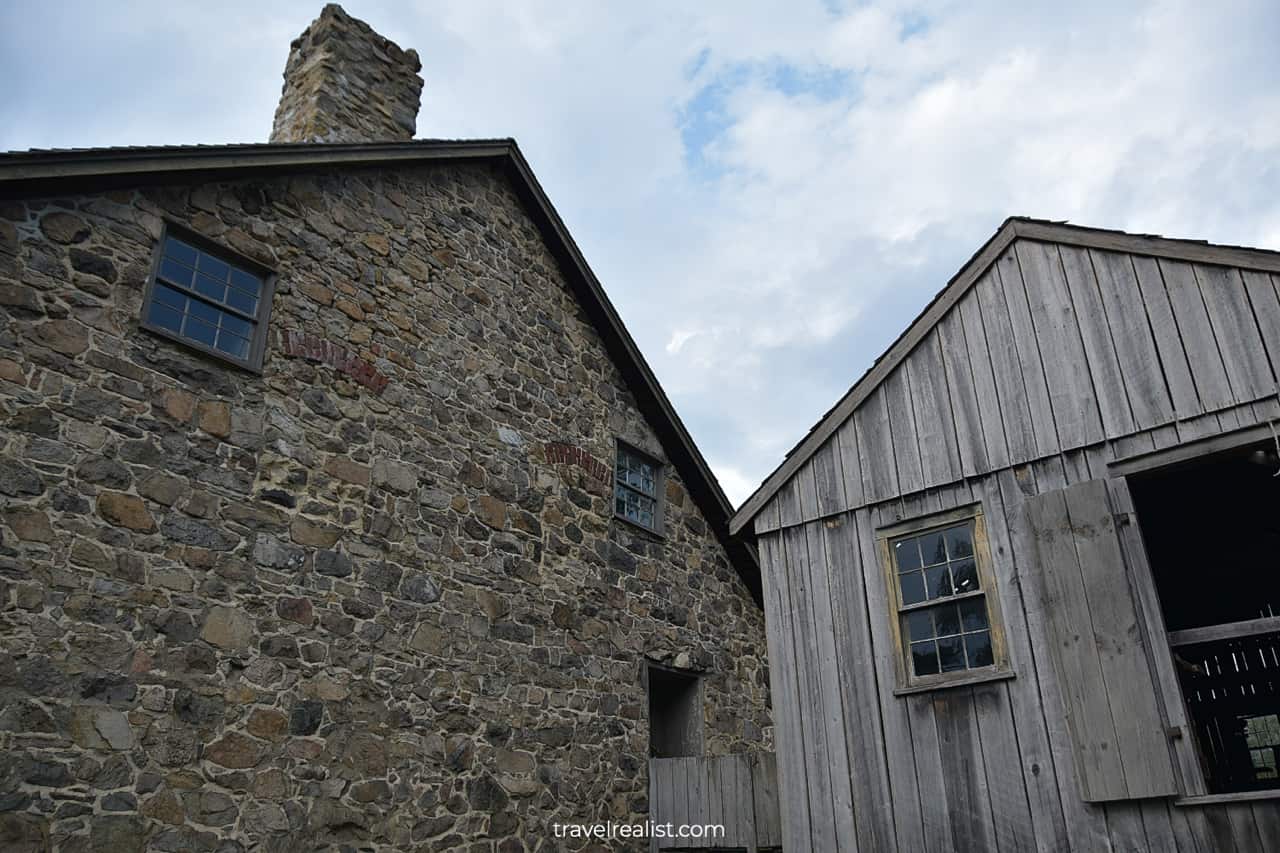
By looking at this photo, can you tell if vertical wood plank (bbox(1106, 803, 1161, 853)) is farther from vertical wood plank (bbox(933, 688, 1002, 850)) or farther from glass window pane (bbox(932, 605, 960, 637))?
glass window pane (bbox(932, 605, 960, 637))

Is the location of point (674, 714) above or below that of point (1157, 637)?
above

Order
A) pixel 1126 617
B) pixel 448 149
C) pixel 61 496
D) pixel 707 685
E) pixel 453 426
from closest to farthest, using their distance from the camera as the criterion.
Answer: pixel 1126 617 < pixel 61 496 < pixel 453 426 < pixel 448 149 < pixel 707 685

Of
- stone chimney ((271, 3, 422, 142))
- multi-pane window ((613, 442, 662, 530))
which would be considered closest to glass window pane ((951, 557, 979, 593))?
multi-pane window ((613, 442, 662, 530))

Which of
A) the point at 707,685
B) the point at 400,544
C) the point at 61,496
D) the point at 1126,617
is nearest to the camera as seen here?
the point at 1126,617

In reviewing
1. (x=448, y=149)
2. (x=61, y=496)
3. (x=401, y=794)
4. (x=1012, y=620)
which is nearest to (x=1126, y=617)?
(x=1012, y=620)

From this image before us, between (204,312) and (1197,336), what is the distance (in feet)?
23.7

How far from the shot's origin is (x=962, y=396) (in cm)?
713

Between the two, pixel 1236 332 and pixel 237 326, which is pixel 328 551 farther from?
pixel 1236 332

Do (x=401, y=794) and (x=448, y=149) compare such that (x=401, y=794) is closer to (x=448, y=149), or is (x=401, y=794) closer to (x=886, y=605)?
(x=886, y=605)

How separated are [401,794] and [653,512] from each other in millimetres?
4846

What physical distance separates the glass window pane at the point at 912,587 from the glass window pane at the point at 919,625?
0.30 ft

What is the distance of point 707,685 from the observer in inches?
442

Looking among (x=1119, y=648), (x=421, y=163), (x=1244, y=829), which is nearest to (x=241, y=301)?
(x=421, y=163)

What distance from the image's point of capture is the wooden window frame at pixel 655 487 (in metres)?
11.0
